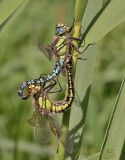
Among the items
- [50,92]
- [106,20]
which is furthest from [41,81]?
[106,20]

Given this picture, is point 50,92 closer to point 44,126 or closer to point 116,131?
point 44,126

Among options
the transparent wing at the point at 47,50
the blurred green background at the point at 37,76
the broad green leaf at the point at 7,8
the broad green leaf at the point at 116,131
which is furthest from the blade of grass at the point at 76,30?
the blurred green background at the point at 37,76

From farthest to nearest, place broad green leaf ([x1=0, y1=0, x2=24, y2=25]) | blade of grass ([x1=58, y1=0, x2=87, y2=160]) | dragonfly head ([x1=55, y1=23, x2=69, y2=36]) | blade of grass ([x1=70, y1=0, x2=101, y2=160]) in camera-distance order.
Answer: dragonfly head ([x1=55, y1=23, x2=69, y2=36])
blade of grass ([x1=70, y1=0, x2=101, y2=160])
broad green leaf ([x1=0, y1=0, x2=24, y2=25])
blade of grass ([x1=58, y1=0, x2=87, y2=160])

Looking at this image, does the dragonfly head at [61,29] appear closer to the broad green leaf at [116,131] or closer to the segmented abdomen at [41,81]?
the segmented abdomen at [41,81]

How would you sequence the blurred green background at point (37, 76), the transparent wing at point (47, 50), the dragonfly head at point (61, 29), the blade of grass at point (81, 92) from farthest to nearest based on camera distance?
the blurred green background at point (37, 76)
the transparent wing at point (47, 50)
the dragonfly head at point (61, 29)
the blade of grass at point (81, 92)

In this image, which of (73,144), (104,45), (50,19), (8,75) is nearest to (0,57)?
(8,75)

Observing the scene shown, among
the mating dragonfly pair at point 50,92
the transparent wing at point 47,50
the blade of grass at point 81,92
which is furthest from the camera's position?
the transparent wing at point 47,50

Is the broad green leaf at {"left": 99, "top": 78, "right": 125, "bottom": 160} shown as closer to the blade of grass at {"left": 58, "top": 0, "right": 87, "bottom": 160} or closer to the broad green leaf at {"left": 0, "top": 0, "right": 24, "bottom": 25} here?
the blade of grass at {"left": 58, "top": 0, "right": 87, "bottom": 160}

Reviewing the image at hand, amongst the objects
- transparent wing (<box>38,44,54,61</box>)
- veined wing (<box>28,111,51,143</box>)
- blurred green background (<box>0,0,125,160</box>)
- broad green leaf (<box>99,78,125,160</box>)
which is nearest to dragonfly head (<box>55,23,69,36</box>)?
transparent wing (<box>38,44,54,61</box>)
